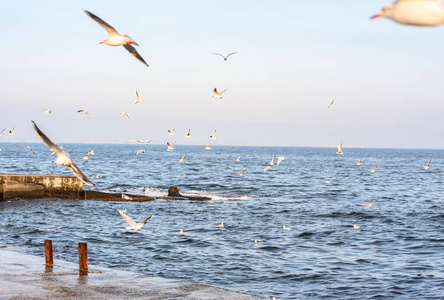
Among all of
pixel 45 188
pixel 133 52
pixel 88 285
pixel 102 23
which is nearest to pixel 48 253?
pixel 88 285

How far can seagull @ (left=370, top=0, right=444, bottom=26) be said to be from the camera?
161 inches

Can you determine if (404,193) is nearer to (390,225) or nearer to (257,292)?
(390,225)

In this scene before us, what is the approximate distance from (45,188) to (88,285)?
71.8ft

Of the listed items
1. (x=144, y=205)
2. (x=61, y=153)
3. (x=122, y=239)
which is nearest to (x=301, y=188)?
(x=144, y=205)

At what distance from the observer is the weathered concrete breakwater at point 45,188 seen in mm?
31686

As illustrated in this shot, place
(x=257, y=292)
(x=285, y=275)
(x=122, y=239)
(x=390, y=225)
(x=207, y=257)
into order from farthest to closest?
1. (x=390, y=225)
2. (x=122, y=239)
3. (x=207, y=257)
4. (x=285, y=275)
5. (x=257, y=292)

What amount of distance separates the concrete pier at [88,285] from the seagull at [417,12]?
932cm

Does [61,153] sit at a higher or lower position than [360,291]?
higher

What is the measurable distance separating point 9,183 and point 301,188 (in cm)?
3185

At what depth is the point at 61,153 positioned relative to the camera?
8.34m

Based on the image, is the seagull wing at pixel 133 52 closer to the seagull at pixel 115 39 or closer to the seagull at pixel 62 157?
the seagull at pixel 115 39

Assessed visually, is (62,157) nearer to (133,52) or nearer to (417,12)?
(133,52)

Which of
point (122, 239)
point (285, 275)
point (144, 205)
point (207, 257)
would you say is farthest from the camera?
point (144, 205)

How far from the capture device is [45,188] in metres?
33.2
